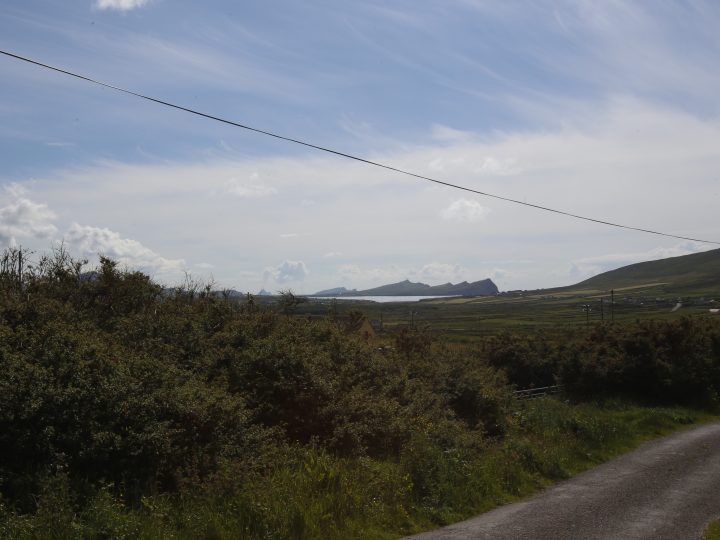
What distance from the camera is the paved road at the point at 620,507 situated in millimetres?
9133

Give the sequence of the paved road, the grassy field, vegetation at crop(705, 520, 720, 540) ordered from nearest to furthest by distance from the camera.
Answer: vegetation at crop(705, 520, 720, 540) → the paved road → the grassy field

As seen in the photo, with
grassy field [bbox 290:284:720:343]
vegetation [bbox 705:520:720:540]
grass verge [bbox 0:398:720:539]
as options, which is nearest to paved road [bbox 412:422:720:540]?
vegetation [bbox 705:520:720:540]

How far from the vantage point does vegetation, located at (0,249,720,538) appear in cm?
748

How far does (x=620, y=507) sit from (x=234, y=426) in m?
6.48

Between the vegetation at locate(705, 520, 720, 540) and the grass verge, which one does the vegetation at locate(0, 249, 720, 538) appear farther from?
the vegetation at locate(705, 520, 720, 540)

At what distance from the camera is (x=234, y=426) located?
9586 millimetres

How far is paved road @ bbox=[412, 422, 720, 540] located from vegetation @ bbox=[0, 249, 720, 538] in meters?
0.66

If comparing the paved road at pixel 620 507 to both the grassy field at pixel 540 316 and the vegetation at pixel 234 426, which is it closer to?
the vegetation at pixel 234 426

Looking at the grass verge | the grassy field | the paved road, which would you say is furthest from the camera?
the grassy field

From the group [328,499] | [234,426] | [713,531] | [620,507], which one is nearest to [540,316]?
[620,507]

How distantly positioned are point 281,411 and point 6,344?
15.5 feet

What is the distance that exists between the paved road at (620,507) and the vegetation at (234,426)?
66 cm

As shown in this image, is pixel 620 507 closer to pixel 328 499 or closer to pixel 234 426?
pixel 328 499

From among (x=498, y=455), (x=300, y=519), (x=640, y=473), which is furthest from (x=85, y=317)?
(x=640, y=473)
